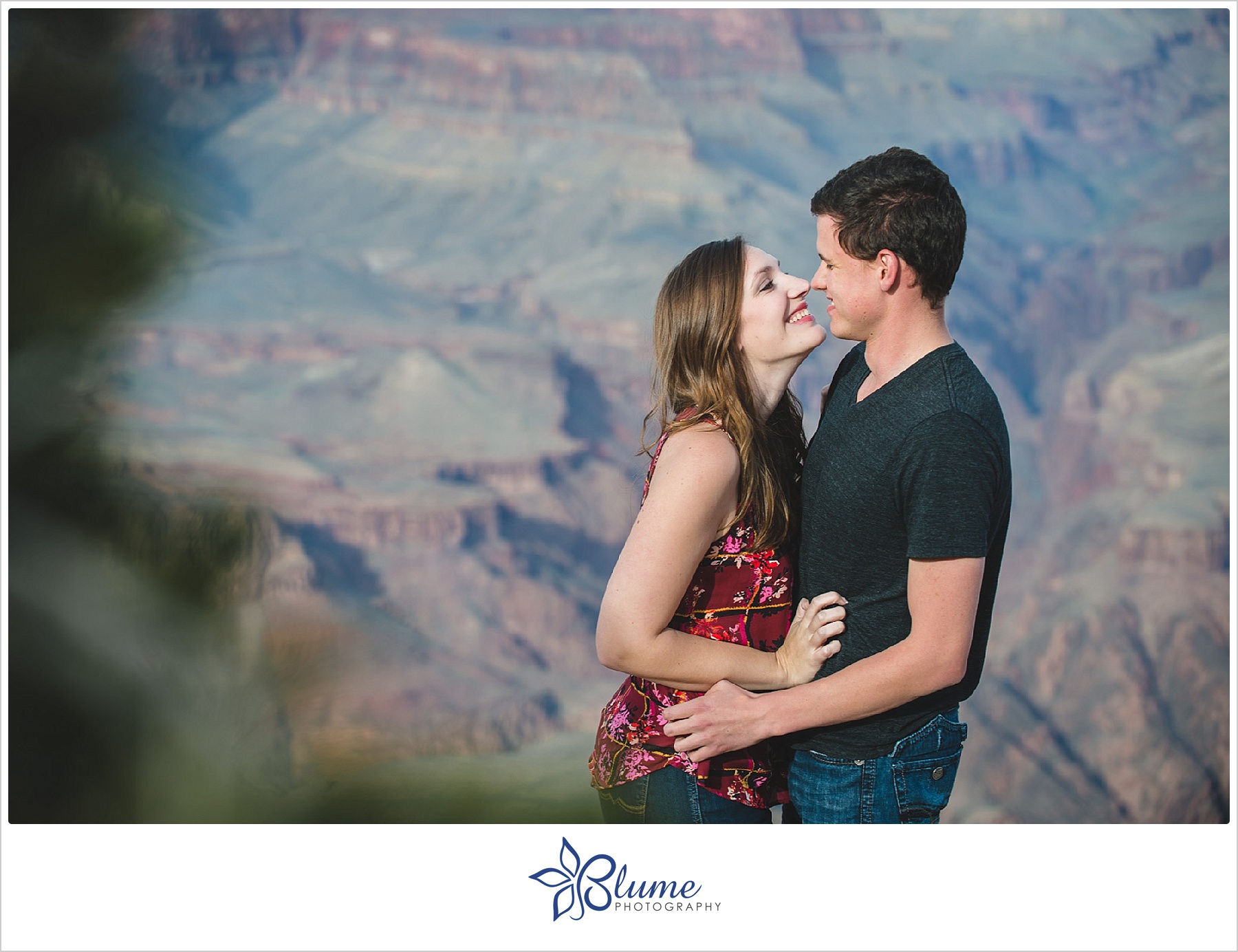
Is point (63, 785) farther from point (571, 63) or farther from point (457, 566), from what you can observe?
point (571, 63)

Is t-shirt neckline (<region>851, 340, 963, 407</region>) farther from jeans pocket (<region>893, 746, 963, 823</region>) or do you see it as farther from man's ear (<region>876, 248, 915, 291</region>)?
jeans pocket (<region>893, 746, 963, 823</region>)

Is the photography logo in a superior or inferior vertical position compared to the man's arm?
inferior

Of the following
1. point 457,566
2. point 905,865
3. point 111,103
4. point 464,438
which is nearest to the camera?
point 905,865

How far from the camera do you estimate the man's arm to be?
1.44m

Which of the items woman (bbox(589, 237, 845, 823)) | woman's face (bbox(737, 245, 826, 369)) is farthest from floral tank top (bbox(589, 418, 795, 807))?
woman's face (bbox(737, 245, 826, 369))

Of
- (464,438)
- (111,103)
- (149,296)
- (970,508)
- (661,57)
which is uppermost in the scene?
(661,57)

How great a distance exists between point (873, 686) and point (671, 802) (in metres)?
0.33

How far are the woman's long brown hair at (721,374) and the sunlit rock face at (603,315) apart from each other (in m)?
22.1

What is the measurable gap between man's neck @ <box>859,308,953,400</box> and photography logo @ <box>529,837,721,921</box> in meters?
0.99

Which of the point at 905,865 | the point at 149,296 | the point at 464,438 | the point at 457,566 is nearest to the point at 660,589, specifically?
the point at 905,865

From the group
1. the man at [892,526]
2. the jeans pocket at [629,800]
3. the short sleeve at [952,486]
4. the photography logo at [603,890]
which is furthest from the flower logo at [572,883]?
the short sleeve at [952,486]

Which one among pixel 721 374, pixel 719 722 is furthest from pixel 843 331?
pixel 719 722

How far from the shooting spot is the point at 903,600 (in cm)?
153

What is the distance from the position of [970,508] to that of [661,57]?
40.4 meters
